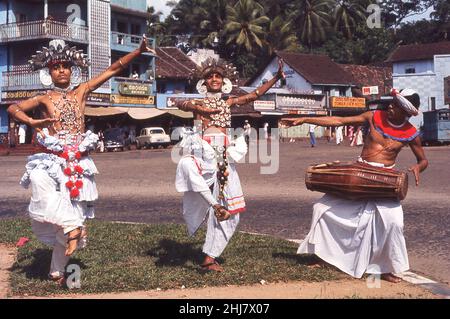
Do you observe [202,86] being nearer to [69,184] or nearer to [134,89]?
[69,184]

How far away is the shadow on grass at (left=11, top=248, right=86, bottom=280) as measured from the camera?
6.96 meters

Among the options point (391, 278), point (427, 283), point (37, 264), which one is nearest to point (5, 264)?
point (37, 264)

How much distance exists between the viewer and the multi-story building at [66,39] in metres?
40.0

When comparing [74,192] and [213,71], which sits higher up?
[213,71]

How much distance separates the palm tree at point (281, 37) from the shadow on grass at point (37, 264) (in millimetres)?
58680

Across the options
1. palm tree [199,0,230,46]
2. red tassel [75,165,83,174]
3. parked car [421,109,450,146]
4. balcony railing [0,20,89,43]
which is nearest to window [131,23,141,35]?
balcony railing [0,20,89,43]

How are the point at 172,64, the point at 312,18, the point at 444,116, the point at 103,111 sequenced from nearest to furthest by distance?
the point at 444,116, the point at 103,111, the point at 172,64, the point at 312,18

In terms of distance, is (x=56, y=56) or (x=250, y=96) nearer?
(x=56, y=56)

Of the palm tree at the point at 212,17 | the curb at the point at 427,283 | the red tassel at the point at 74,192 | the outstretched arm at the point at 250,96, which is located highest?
the palm tree at the point at 212,17

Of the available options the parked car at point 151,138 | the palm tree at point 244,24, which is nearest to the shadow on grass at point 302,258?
the parked car at point 151,138

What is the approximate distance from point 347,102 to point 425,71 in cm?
826

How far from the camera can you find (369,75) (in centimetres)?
6544

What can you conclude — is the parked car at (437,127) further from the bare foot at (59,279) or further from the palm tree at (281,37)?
the bare foot at (59,279)

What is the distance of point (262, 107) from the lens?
182 ft
